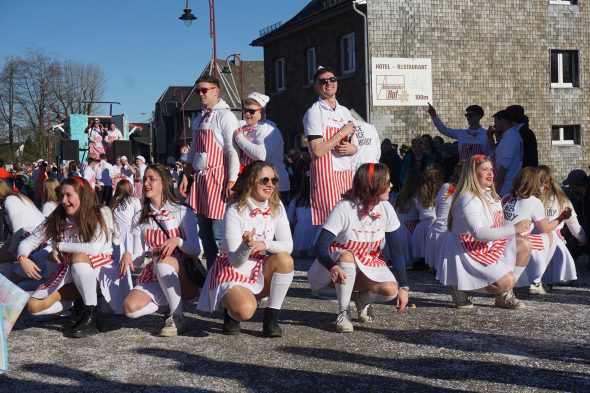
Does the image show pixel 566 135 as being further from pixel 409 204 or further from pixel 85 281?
pixel 85 281

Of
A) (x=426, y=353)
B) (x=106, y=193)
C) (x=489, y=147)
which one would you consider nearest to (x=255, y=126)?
(x=426, y=353)

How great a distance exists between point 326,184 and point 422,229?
330cm

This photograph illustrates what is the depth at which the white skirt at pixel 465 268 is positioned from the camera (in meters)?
6.83

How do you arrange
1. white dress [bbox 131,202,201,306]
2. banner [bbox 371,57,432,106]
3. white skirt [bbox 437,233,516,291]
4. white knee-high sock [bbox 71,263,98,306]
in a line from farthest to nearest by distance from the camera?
banner [bbox 371,57,432,106]
white skirt [bbox 437,233,516,291]
white dress [bbox 131,202,201,306]
white knee-high sock [bbox 71,263,98,306]

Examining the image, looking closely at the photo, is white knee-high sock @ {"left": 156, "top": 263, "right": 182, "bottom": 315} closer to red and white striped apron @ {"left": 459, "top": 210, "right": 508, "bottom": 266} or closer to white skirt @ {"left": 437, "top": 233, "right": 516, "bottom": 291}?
white skirt @ {"left": 437, "top": 233, "right": 516, "bottom": 291}

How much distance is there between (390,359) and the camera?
5.21m

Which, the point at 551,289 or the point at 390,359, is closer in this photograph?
the point at 390,359

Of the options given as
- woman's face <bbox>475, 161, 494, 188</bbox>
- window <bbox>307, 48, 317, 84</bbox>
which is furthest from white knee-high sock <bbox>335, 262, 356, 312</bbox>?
window <bbox>307, 48, 317, 84</bbox>

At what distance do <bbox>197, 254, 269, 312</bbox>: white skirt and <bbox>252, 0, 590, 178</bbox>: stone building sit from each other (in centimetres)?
1997

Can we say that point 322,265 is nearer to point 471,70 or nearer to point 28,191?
point 471,70

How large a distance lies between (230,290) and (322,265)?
2.65 ft

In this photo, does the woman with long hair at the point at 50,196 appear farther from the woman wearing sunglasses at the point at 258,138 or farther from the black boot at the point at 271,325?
the black boot at the point at 271,325

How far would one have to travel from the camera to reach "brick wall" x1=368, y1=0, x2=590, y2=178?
2602 cm

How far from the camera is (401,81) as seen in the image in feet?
85.3
